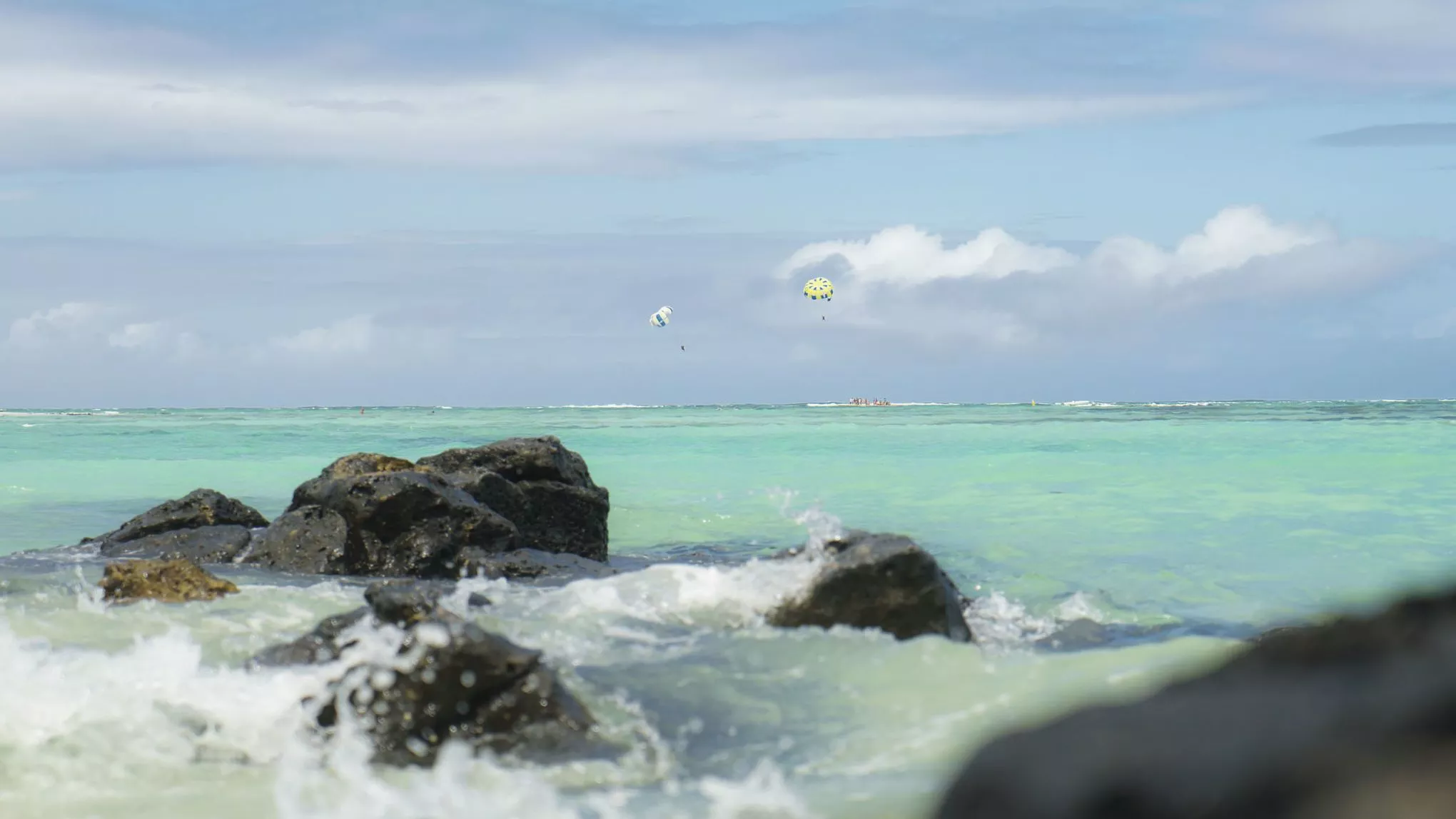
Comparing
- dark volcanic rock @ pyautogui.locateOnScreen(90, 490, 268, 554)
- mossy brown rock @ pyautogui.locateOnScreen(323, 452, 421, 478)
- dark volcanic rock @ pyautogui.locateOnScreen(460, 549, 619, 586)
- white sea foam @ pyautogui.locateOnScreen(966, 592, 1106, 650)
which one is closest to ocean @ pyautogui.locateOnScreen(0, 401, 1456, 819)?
white sea foam @ pyautogui.locateOnScreen(966, 592, 1106, 650)

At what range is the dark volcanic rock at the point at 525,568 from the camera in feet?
36.4

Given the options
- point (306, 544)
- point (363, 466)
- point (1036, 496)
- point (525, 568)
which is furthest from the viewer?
point (1036, 496)

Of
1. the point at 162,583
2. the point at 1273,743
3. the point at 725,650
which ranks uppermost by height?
the point at 1273,743

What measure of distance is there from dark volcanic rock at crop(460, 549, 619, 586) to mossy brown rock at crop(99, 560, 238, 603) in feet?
6.86

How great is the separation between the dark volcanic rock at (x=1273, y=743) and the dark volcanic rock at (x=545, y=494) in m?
11.3

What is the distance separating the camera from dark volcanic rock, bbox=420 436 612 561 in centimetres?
1314

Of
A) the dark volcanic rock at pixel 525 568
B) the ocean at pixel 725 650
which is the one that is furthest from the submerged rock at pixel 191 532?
the dark volcanic rock at pixel 525 568

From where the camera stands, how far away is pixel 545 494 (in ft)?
43.5

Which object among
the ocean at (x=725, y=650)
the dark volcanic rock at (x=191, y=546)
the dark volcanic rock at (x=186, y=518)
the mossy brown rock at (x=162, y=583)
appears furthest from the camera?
the dark volcanic rock at (x=186, y=518)

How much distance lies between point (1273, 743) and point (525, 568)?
9995 mm

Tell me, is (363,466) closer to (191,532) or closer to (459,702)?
(191,532)

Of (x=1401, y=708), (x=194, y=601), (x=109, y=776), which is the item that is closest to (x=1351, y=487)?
(x=194, y=601)

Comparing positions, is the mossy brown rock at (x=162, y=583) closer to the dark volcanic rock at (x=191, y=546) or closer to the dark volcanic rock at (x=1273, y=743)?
the dark volcanic rock at (x=191, y=546)

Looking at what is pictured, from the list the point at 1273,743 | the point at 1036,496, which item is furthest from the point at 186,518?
the point at 1036,496
